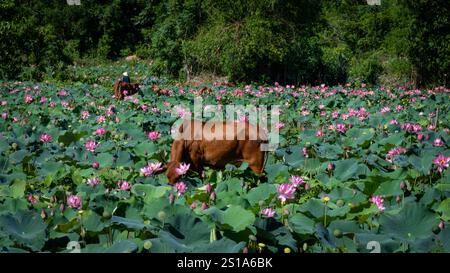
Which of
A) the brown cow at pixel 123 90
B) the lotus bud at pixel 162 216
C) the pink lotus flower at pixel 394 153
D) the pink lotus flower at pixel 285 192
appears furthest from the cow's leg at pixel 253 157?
the brown cow at pixel 123 90

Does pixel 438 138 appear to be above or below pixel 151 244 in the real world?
below

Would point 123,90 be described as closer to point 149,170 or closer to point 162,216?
point 149,170

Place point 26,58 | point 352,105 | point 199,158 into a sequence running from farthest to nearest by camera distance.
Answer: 1. point 26,58
2. point 352,105
3. point 199,158

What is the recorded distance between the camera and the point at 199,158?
4551mm

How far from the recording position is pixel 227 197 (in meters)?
3.32

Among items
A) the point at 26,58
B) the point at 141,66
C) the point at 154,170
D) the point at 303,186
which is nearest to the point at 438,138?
the point at 303,186

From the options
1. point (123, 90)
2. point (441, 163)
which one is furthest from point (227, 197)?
point (123, 90)

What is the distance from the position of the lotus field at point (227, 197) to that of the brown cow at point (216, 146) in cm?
10

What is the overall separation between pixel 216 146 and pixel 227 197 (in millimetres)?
1277

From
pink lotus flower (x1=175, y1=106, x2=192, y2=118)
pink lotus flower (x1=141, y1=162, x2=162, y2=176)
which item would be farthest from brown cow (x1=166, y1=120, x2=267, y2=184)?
pink lotus flower (x1=175, y1=106, x2=192, y2=118)

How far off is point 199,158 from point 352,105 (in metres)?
6.92

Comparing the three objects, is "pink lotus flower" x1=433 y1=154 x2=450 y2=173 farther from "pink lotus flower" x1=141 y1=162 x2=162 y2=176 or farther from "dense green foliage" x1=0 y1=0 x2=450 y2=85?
"dense green foliage" x1=0 y1=0 x2=450 y2=85
